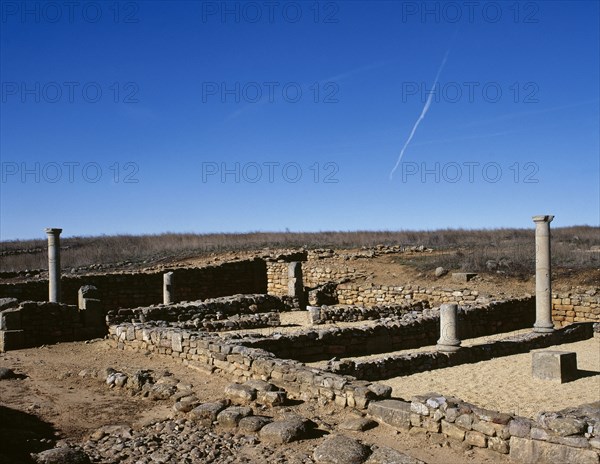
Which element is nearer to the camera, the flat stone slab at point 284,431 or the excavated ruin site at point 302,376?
the excavated ruin site at point 302,376

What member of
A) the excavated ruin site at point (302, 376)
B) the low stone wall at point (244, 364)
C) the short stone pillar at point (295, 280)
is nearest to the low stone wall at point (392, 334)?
the excavated ruin site at point (302, 376)

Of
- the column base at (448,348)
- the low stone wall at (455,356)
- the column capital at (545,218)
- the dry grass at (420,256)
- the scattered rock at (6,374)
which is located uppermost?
the column capital at (545,218)

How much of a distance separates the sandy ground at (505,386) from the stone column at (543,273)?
9.34 feet

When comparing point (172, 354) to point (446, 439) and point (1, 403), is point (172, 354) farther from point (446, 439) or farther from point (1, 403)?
point (446, 439)

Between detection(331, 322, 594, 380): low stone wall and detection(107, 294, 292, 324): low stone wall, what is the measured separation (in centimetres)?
630

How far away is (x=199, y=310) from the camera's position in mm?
17578

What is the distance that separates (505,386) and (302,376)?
4374 mm

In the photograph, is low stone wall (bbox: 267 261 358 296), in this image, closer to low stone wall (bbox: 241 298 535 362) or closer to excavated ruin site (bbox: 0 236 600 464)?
excavated ruin site (bbox: 0 236 600 464)

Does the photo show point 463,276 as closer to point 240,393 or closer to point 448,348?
point 448,348

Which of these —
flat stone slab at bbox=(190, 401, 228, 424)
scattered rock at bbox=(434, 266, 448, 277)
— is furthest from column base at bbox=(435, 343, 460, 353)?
Answer: scattered rock at bbox=(434, 266, 448, 277)

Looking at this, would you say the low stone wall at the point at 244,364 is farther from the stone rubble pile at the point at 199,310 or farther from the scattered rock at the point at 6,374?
the scattered rock at the point at 6,374

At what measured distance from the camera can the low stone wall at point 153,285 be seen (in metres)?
20.8

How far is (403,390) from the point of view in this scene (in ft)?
35.2

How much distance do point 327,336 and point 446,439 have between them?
645 cm
